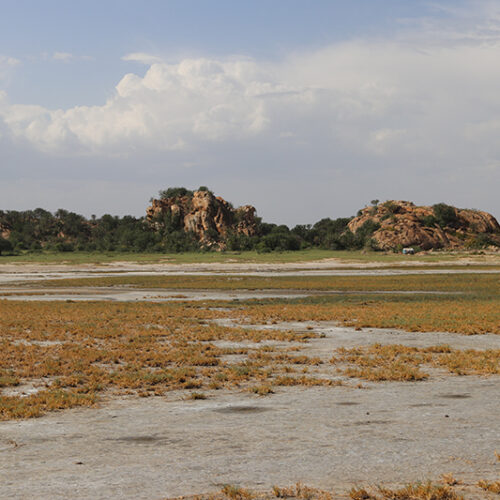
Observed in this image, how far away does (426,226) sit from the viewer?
155625mm

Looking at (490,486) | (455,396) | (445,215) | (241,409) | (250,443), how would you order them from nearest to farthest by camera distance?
(490,486), (250,443), (241,409), (455,396), (445,215)

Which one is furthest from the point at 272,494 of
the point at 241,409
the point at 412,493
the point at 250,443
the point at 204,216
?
the point at 204,216

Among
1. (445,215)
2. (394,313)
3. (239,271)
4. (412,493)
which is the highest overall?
(445,215)

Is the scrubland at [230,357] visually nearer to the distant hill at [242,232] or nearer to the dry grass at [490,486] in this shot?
the dry grass at [490,486]

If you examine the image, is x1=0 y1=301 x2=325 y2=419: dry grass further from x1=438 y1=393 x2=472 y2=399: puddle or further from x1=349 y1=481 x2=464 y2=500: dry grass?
x1=349 y1=481 x2=464 y2=500: dry grass

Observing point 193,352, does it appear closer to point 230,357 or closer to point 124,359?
point 230,357

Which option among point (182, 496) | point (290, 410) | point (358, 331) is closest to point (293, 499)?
point (182, 496)

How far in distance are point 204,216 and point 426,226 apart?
6415 cm

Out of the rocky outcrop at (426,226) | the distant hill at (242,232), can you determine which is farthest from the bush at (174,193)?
the rocky outcrop at (426,226)

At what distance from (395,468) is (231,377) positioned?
726 cm

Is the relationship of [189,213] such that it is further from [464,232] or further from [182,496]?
[182,496]

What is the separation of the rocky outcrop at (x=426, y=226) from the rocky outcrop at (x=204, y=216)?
36572mm

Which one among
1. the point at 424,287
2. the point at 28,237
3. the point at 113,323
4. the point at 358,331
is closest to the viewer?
the point at 358,331

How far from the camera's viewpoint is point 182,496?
715 cm
